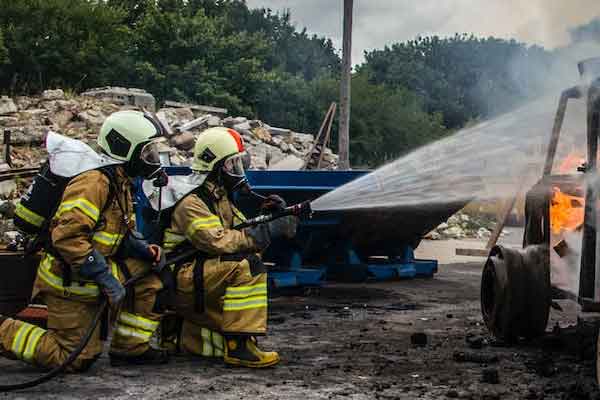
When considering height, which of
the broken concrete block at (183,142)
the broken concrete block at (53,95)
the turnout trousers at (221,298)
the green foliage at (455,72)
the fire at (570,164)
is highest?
the green foliage at (455,72)

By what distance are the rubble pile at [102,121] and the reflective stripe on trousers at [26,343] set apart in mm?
10545

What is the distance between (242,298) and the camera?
522 centimetres

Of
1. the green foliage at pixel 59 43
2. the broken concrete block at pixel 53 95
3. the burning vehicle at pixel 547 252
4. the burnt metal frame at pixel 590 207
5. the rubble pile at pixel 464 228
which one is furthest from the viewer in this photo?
the green foliage at pixel 59 43

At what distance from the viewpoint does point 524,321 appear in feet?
18.4

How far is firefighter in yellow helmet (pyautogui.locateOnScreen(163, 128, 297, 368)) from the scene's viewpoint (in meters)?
5.22

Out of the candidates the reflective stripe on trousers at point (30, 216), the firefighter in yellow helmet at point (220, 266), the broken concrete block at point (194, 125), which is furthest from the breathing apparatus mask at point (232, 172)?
the broken concrete block at point (194, 125)

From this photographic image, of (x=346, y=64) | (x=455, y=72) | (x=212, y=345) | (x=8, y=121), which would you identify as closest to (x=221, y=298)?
(x=212, y=345)

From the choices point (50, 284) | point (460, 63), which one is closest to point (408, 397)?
point (50, 284)

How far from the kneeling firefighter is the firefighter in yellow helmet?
29 cm

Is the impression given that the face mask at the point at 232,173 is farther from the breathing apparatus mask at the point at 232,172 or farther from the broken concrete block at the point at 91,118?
the broken concrete block at the point at 91,118

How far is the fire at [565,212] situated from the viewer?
5223 millimetres

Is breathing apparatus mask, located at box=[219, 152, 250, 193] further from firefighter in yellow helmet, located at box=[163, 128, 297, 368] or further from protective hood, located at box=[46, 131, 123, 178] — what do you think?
protective hood, located at box=[46, 131, 123, 178]

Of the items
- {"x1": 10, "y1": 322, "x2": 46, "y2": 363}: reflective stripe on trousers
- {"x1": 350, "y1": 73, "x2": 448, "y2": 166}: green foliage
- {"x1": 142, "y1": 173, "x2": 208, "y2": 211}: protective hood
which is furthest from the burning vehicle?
{"x1": 350, "y1": 73, "x2": 448, "y2": 166}: green foliage

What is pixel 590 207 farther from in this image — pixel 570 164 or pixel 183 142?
pixel 183 142
